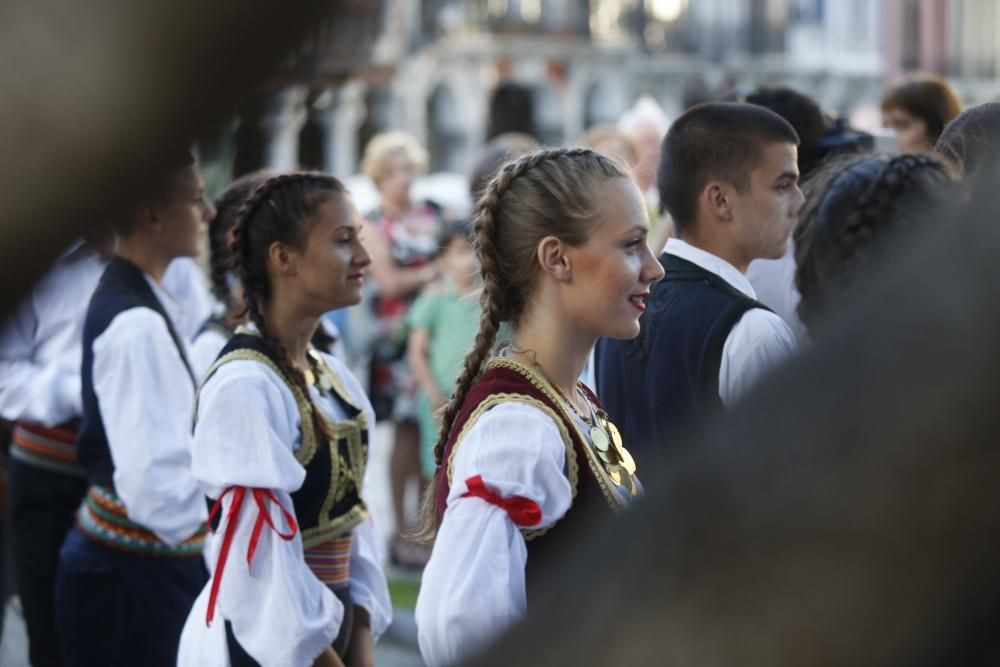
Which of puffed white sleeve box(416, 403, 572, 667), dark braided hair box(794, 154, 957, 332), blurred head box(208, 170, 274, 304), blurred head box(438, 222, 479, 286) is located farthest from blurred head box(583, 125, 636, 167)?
puffed white sleeve box(416, 403, 572, 667)

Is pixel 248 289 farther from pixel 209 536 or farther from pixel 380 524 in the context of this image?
pixel 380 524

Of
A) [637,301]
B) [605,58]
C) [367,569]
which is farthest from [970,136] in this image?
[605,58]

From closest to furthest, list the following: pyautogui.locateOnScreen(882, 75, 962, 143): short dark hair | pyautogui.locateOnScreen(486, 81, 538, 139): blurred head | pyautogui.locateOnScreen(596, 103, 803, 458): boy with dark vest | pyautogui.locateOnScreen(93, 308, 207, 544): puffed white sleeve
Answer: pyautogui.locateOnScreen(596, 103, 803, 458): boy with dark vest
pyautogui.locateOnScreen(93, 308, 207, 544): puffed white sleeve
pyautogui.locateOnScreen(882, 75, 962, 143): short dark hair
pyautogui.locateOnScreen(486, 81, 538, 139): blurred head

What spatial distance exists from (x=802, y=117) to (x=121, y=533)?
6.95 feet

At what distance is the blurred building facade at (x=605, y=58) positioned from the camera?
32.2 metres

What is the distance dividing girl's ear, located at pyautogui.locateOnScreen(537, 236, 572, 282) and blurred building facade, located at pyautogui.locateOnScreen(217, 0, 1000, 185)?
26.5m

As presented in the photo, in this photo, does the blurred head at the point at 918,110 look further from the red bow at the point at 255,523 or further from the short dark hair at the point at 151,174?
the short dark hair at the point at 151,174

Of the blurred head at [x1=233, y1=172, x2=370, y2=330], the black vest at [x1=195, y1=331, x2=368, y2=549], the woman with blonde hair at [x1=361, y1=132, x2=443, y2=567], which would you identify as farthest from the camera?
the woman with blonde hair at [x1=361, y1=132, x2=443, y2=567]

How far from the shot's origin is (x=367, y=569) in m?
3.32

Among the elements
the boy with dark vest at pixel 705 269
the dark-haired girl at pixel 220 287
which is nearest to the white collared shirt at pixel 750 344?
the boy with dark vest at pixel 705 269

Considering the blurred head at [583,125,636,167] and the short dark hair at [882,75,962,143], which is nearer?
the short dark hair at [882,75,962,143]

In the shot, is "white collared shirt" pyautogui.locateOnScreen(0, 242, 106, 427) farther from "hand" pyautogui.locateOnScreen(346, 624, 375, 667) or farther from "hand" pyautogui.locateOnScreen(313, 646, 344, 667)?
Result: "hand" pyautogui.locateOnScreen(313, 646, 344, 667)

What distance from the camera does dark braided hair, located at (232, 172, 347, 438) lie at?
3180 millimetres

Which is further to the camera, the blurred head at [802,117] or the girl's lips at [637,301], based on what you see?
the blurred head at [802,117]
